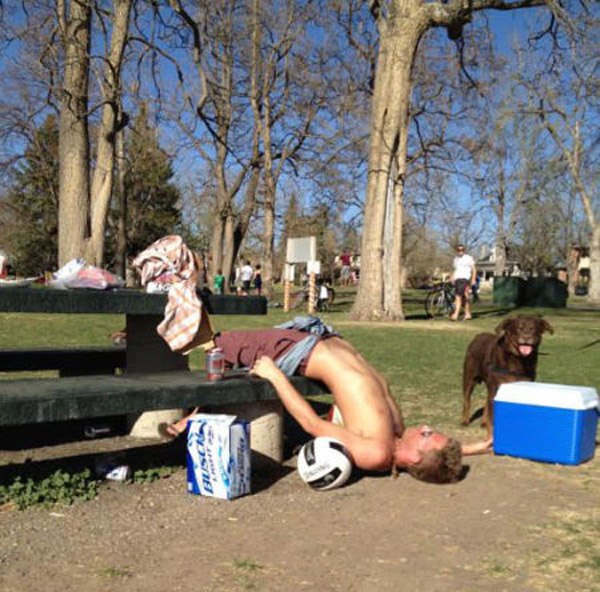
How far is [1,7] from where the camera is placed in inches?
551

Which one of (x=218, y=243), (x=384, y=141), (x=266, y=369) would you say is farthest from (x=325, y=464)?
(x=218, y=243)

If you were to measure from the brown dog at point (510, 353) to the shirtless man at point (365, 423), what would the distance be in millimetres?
1495

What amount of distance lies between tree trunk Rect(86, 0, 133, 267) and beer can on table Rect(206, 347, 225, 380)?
10204mm

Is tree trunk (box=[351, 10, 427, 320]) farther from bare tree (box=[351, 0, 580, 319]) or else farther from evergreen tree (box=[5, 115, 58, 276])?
evergreen tree (box=[5, 115, 58, 276])

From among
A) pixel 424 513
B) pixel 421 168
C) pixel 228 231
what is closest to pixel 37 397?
pixel 424 513

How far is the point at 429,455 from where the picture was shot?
4.63 metres

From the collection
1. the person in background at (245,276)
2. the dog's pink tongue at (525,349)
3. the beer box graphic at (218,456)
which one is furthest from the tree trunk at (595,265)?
the beer box graphic at (218,456)

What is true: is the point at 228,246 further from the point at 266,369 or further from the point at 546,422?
the point at 266,369

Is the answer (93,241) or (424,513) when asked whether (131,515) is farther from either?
(93,241)

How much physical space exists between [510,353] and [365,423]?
6.40 feet

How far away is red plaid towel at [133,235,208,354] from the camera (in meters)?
4.98

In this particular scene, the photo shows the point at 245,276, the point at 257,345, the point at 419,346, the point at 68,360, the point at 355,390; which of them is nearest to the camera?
the point at 355,390

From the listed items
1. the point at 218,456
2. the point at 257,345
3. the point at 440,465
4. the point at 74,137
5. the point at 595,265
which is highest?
the point at 74,137

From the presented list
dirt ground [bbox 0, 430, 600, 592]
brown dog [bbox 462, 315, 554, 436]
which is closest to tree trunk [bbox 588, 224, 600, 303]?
brown dog [bbox 462, 315, 554, 436]
